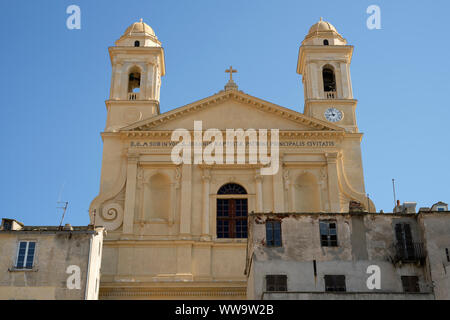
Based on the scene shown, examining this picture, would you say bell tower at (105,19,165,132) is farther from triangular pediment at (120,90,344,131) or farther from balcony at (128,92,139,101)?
triangular pediment at (120,90,344,131)

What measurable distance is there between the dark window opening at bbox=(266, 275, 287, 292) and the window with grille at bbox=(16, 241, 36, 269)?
8.76m

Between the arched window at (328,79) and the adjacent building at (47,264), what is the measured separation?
776 inches

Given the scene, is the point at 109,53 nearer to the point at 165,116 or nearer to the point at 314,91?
the point at 165,116

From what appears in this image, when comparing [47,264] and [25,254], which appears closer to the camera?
[47,264]

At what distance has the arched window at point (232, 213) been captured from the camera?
37281 millimetres

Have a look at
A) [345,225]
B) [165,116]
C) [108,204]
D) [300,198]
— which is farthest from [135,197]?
[345,225]

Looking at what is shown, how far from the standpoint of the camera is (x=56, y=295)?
26922 millimetres

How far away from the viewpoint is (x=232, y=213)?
3769cm

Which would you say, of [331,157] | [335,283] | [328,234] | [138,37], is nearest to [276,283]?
[335,283]

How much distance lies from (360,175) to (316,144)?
9.08 ft

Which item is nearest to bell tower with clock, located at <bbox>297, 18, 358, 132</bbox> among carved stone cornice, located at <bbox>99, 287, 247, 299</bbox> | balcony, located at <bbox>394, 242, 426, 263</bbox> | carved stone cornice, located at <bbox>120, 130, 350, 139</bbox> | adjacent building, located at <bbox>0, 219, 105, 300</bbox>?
carved stone cornice, located at <bbox>120, 130, 350, 139</bbox>

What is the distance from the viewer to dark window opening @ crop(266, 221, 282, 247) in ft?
87.0

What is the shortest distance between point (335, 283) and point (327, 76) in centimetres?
2053

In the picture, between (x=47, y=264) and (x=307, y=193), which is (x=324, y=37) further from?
(x=47, y=264)
